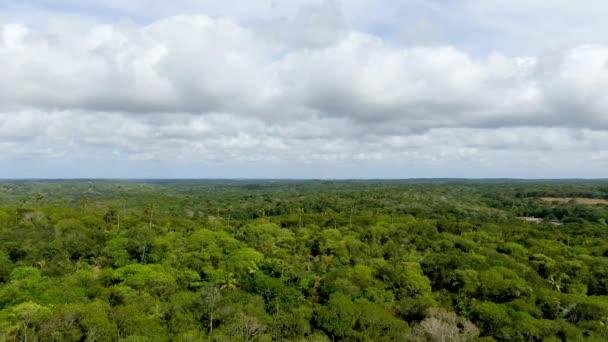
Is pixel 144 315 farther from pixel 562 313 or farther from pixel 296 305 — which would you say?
pixel 562 313

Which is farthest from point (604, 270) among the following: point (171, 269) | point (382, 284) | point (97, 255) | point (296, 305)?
point (97, 255)

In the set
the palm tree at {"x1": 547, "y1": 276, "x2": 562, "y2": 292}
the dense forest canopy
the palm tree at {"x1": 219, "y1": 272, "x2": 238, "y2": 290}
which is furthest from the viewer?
the palm tree at {"x1": 547, "y1": 276, "x2": 562, "y2": 292}

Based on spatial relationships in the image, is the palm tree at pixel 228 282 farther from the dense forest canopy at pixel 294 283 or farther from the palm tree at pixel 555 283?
the palm tree at pixel 555 283

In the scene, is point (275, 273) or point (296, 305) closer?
point (296, 305)

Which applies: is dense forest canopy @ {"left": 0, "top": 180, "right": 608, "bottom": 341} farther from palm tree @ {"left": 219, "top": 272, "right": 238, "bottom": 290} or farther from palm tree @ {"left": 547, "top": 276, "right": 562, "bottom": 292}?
palm tree @ {"left": 547, "top": 276, "right": 562, "bottom": 292}

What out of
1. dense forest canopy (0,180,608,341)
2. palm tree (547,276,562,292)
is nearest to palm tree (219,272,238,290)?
dense forest canopy (0,180,608,341)

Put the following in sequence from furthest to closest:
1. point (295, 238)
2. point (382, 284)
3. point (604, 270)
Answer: point (295, 238)
point (604, 270)
point (382, 284)

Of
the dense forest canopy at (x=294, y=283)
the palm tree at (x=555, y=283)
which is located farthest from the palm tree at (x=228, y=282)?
the palm tree at (x=555, y=283)

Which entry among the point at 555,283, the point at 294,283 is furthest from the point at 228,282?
the point at 555,283
